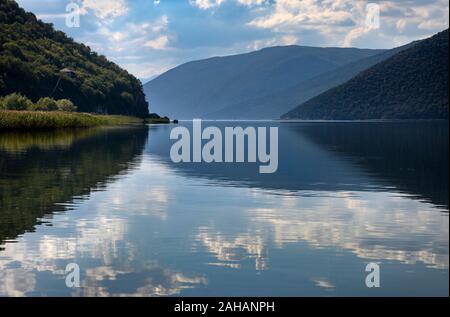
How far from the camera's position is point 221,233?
24797 mm

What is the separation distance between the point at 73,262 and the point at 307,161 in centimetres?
4269

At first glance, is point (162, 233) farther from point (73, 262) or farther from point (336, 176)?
point (336, 176)

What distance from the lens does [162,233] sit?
24766mm

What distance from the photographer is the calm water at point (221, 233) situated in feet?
60.2

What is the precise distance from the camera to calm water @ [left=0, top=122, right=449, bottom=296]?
18344 millimetres

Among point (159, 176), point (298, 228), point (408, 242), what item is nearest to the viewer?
point (408, 242)

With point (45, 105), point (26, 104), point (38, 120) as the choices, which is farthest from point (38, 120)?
point (45, 105)

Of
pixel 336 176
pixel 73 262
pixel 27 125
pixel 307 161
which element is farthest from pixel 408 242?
pixel 27 125

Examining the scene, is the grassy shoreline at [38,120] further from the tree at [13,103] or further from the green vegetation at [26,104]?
the green vegetation at [26,104]
